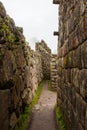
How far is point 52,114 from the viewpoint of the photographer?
323 inches

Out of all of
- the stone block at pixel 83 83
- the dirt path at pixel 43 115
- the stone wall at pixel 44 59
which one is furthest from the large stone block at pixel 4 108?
the stone wall at pixel 44 59

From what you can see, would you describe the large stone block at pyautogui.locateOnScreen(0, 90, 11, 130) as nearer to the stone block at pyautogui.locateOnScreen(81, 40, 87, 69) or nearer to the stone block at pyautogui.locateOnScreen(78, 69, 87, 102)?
the stone block at pyautogui.locateOnScreen(78, 69, 87, 102)

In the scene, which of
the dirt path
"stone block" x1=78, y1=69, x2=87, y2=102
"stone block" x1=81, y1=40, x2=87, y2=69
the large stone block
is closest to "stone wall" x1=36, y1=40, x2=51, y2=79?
the dirt path

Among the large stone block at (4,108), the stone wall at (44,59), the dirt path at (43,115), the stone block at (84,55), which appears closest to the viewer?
the stone block at (84,55)

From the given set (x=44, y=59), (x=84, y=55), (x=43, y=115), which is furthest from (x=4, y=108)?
(x=44, y=59)

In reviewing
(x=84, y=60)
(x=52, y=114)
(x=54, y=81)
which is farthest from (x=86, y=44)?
(x=54, y=81)

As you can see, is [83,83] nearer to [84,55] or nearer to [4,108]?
[84,55]

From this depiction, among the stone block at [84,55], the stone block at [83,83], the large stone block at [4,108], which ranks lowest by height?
the large stone block at [4,108]

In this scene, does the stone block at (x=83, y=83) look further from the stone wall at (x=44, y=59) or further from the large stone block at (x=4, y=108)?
the stone wall at (x=44, y=59)

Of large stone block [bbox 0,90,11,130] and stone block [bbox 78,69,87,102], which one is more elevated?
stone block [bbox 78,69,87,102]

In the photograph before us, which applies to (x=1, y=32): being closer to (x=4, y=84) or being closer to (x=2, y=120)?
(x=4, y=84)

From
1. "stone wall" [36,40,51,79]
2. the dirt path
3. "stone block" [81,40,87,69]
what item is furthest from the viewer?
"stone wall" [36,40,51,79]

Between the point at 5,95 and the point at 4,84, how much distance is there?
0.76 ft

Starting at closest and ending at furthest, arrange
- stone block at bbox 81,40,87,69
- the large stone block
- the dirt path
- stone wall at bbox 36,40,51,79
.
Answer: stone block at bbox 81,40,87,69
the large stone block
the dirt path
stone wall at bbox 36,40,51,79
